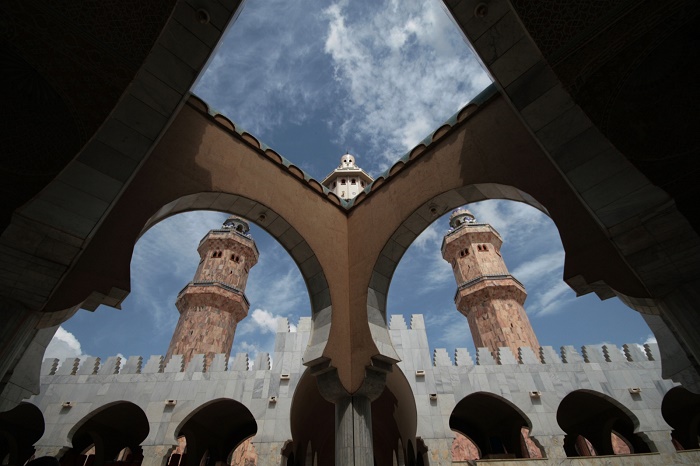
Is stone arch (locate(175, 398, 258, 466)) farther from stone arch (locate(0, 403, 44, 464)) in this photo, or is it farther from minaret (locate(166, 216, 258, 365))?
stone arch (locate(0, 403, 44, 464))

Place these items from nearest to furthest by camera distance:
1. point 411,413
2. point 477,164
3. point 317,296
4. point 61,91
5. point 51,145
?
point 61,91, point 51,145, point 477,164, point 317,296, point 411,413

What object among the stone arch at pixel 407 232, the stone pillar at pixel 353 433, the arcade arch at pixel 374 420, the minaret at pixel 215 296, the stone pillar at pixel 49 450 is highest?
the minaret at pixel 215 296

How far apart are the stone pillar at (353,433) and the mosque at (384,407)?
4.07 meters

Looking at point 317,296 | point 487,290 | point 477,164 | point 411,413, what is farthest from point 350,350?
point 487,290

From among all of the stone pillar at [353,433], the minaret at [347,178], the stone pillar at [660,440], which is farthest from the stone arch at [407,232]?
the minaret at [347,178]

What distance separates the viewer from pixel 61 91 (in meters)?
3.37

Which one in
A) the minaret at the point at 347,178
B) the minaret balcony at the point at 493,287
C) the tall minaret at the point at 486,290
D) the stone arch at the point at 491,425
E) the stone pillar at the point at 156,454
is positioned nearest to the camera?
the stone pillar at the point at 156,454

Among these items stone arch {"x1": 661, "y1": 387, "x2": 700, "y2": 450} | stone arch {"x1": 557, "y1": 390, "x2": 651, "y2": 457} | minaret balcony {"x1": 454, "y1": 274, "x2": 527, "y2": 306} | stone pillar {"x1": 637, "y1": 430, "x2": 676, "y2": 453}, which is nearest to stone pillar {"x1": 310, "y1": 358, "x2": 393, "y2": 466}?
stone pillar {"x1": 637, "y1": 430, "x2": 676, "y2": 453}

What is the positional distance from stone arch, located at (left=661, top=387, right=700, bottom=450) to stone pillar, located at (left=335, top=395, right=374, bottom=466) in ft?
44.5

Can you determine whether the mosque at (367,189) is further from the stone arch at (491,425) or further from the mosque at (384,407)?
the stone arch at (491,425)

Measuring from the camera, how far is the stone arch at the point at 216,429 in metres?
13.2

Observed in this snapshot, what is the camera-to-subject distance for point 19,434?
1349 centimetres

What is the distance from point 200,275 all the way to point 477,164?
17.9 metres

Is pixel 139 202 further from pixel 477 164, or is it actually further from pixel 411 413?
pixel 411 413
